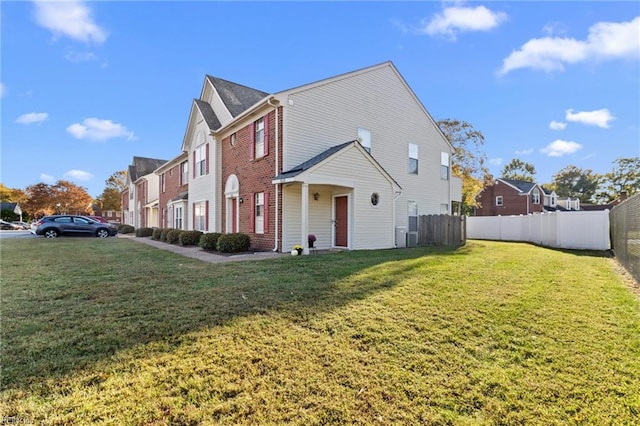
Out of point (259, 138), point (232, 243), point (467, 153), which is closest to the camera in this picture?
point (232, 243)

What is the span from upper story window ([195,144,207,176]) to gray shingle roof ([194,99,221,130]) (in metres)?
1.56

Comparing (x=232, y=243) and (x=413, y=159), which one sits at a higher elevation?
(x=413, y=159)

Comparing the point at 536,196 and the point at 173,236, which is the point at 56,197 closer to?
the point at 173,236

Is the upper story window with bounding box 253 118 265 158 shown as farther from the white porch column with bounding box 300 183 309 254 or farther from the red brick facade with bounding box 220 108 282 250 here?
the white porch column with bounding box 300 183 309 254

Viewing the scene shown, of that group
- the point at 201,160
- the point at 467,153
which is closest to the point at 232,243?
the point at 201,160

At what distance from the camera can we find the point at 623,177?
162 feet

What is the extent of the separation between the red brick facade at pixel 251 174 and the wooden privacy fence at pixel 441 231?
324 inches

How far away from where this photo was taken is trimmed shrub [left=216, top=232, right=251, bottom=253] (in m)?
11.9

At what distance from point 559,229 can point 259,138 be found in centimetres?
1526

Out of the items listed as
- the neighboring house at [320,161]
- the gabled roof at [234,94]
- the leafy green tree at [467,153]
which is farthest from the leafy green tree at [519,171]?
the gabled roof at [234,94]

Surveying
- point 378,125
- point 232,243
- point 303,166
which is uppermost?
point 378,125

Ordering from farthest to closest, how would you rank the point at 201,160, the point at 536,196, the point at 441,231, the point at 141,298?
the point at 536,196 → the point at 201,160 → the point at 441,231 → the point at 141,298

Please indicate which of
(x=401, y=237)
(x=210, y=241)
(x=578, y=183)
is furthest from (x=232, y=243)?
(x=578, y=183)

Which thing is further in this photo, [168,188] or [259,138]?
[168,188]
